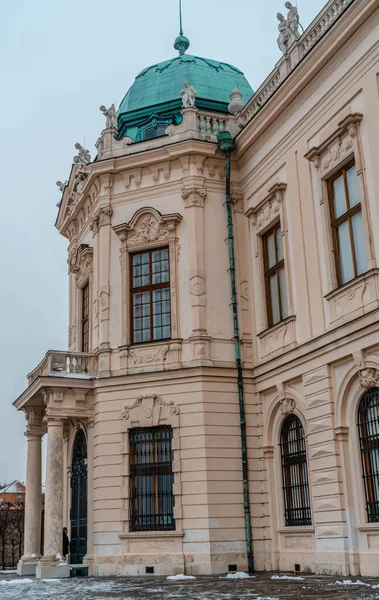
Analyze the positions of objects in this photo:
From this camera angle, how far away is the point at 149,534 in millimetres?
17734

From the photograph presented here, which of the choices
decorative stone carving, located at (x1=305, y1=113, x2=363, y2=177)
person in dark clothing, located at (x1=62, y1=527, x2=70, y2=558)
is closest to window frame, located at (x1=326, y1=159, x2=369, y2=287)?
decorative stone carving, located at (x1=305, y1=113, x2=363, y2=177)

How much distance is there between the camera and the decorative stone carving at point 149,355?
18891mm

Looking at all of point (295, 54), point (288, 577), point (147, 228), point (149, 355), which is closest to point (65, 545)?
point (149, 355)

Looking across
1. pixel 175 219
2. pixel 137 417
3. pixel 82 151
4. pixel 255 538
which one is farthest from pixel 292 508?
pixel 82 151

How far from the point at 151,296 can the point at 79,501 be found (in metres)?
6.13

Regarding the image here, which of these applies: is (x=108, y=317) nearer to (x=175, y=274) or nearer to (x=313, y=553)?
(x=175, y=274)

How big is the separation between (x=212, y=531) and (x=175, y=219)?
25.5ft

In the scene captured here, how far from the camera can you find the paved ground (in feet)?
36.2

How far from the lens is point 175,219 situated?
64.2ft

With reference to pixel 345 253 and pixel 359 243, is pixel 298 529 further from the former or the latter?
pixel 359 243

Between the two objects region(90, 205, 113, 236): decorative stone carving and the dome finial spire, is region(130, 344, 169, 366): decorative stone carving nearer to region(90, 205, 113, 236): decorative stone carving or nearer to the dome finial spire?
region(90, 205, 113, 236): decorative stone carving

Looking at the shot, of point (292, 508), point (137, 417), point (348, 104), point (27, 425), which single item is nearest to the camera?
point (348, 104)

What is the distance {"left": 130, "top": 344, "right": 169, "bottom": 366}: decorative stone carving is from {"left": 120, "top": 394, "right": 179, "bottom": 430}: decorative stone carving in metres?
0.86

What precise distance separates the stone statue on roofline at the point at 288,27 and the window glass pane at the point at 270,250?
4.37 meters
